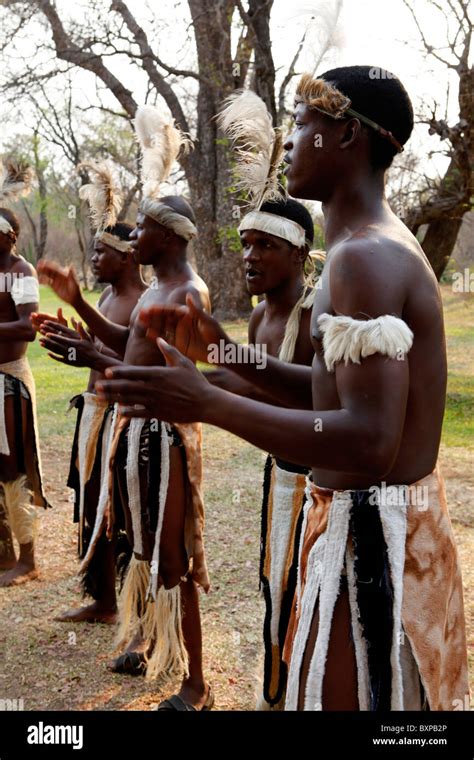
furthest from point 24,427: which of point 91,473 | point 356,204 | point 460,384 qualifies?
point 460,384

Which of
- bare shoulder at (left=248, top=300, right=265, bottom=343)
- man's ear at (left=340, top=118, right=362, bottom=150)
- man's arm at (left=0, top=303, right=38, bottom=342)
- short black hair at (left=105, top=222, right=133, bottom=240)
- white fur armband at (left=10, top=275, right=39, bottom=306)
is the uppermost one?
man's ear at (left=340, top=118, right=362, bottom=150)

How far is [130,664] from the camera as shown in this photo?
361 cm

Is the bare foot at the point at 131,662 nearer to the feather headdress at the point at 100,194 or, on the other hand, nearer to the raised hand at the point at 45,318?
the raised hand at the point at 45,318

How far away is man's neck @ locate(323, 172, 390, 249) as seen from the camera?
1751 mm

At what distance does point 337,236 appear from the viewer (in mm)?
1792

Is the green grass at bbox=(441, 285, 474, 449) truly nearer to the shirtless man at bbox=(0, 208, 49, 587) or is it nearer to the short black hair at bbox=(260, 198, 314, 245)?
the shirtless man at bbox=(0, 208, 49, 587)

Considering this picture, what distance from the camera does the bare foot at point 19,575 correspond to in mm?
4559

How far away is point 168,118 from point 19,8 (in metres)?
11.7

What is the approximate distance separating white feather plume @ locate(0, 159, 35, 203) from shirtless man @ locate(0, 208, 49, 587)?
41 cm

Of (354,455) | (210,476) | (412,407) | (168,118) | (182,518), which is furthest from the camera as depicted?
(210,476)

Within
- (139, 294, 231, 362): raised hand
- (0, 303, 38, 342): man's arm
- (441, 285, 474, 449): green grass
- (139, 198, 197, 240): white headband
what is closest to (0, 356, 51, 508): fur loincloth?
(0, 303, 38, 342): man's arm

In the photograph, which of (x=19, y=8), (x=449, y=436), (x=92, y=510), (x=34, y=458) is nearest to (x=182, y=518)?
(x=92, y=510)
